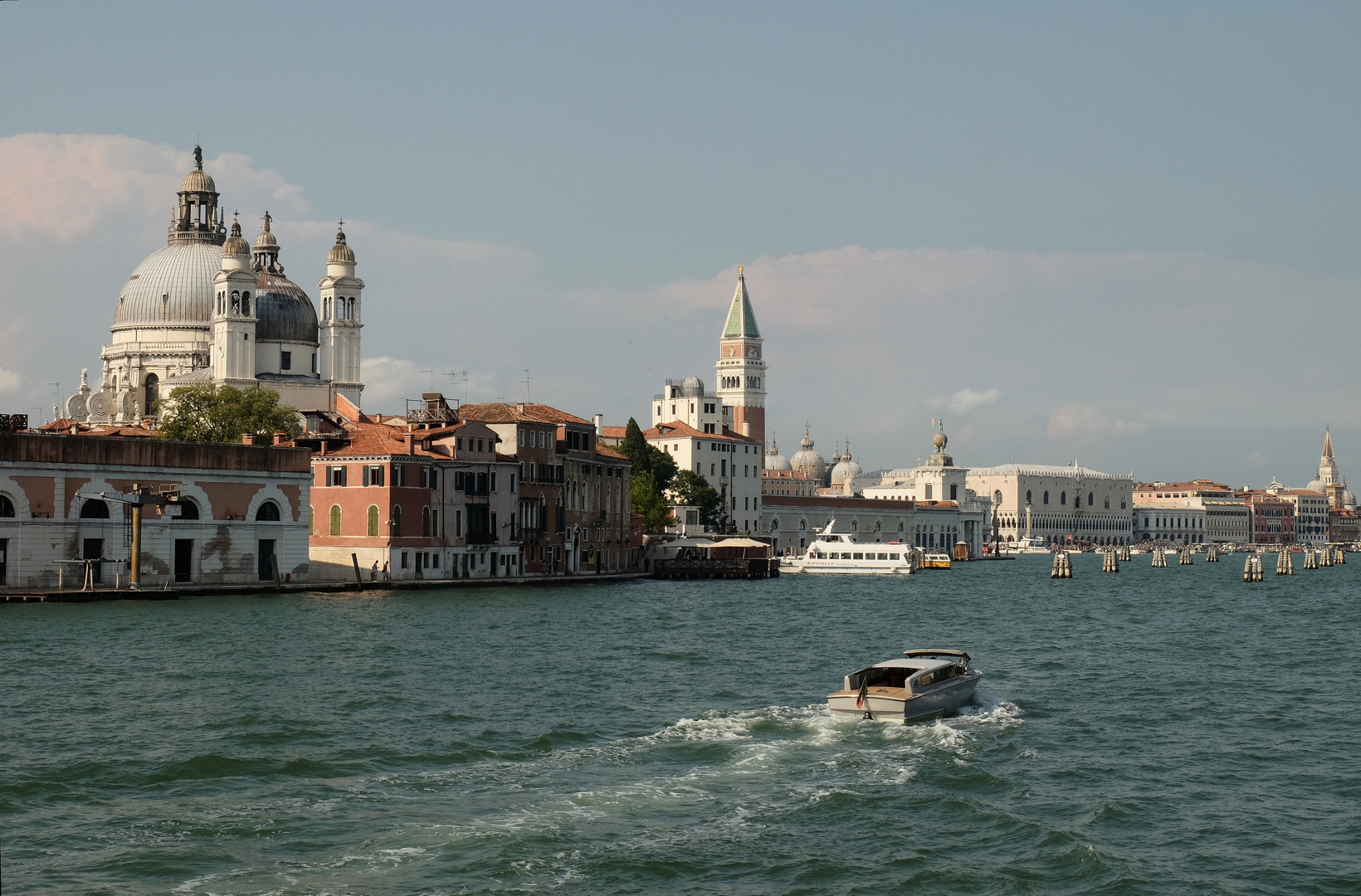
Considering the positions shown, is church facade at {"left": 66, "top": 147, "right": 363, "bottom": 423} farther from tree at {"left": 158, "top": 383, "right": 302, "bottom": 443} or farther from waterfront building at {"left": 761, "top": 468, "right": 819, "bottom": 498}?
waterfront building at {"left": 761, "top": 468, "right": 819, "bottom": 498}

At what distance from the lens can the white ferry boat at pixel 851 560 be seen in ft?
284

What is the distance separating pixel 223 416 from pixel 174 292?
2724cm

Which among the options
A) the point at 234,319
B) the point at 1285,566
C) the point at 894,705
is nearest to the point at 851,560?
the point at 1285,566

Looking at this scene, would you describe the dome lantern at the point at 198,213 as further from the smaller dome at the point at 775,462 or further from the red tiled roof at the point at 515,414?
the smaller dome at the point at 775,462

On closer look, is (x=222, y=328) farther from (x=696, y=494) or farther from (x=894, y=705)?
(x=894, y=705)

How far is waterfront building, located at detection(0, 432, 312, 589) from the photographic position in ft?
160

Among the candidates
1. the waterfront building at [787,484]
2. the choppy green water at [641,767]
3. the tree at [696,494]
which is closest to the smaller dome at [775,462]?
the waterfront building at [787,484]

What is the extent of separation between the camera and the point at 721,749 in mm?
22078

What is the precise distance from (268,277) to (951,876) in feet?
255

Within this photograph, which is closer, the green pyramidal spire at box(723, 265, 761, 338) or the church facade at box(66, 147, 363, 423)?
the church facade at box(66, 147, 363, 423)

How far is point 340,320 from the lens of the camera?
284 ft

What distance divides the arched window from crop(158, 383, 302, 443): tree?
11698mm

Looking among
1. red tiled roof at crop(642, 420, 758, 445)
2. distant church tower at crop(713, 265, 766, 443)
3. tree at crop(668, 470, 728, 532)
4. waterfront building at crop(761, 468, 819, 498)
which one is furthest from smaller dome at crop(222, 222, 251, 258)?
waterfront building at crop(761, 468, 819, 498)

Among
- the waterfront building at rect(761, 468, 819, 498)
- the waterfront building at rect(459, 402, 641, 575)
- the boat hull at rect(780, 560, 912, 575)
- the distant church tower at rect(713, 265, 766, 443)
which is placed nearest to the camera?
the waterfront building at rect(459, 402, 641, 575)
